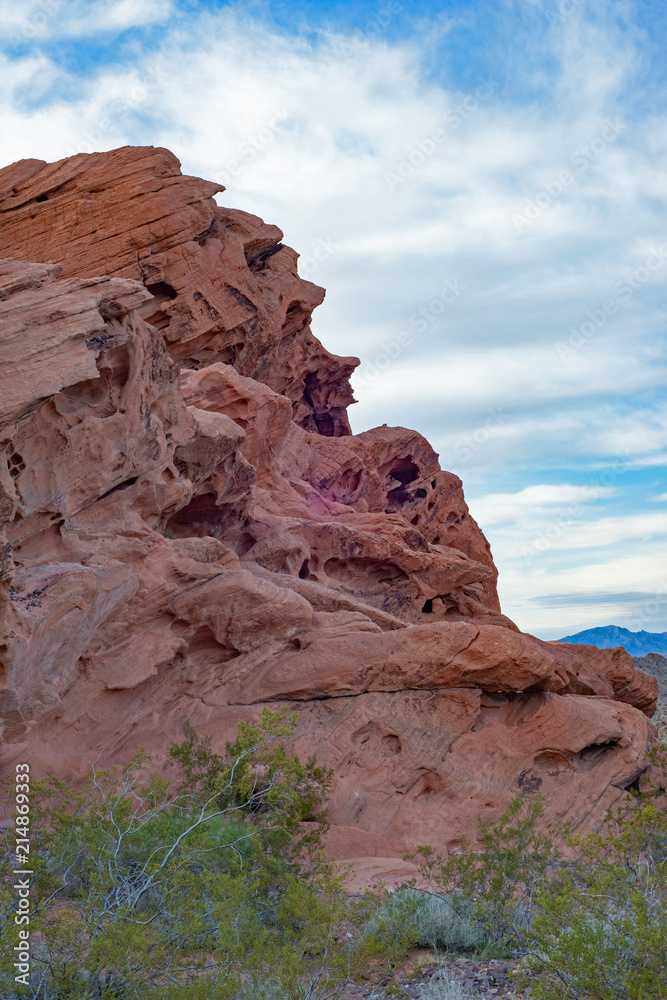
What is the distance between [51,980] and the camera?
6535 millimetres

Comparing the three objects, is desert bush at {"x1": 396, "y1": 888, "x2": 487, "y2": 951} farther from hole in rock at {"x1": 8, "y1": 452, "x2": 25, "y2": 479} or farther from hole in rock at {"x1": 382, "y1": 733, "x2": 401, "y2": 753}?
hole in rock at {"x1": 8, "y1": 452, "x2": 25, "y2": 479}

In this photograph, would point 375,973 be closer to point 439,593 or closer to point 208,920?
point 208,920

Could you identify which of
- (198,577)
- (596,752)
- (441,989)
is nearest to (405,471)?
(596,752)

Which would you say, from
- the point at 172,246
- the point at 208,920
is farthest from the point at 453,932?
the point at 172,246

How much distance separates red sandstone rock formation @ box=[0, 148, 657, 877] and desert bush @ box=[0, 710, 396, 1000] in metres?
3.65

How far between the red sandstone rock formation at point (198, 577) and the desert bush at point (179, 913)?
365cm

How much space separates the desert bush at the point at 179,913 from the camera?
6520 millimetres

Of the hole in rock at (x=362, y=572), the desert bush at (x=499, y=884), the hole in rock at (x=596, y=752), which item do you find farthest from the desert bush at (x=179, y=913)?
the hole in rock at (x=362, y=572)

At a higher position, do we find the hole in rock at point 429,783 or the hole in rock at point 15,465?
the hole in rock at point 15,465

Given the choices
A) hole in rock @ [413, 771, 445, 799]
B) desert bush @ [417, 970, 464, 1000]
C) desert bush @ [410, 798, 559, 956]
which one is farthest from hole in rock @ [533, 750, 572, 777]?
desert bush @ [417, 970, 464, 1000]

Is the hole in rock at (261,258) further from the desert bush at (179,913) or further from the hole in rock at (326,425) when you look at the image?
the desert bush at (179,913)

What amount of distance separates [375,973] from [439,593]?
60.2 ft

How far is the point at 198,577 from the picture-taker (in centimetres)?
1709

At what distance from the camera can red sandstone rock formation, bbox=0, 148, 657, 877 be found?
13383 millimetres
